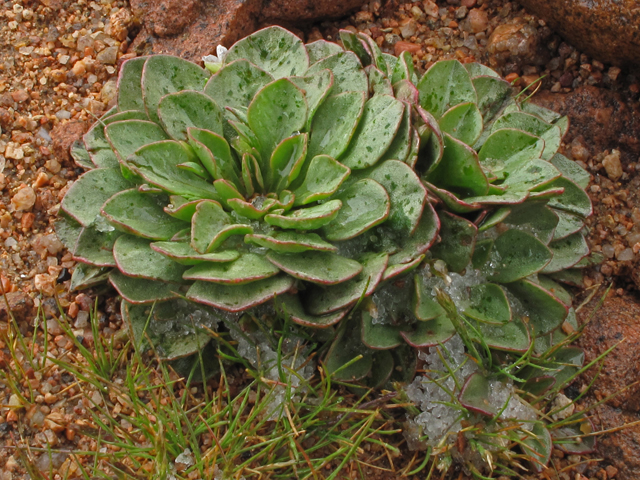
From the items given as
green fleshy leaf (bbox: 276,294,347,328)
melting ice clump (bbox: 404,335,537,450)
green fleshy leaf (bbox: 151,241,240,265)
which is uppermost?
green fleshy leaf (bbox: 151,241,240,265)

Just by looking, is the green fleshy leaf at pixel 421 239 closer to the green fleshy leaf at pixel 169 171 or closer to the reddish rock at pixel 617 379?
the green fleshy leaf at pixel 169 171

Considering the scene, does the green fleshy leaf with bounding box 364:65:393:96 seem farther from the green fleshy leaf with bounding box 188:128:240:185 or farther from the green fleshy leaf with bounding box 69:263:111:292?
the green fleshy leaf with bounding box 69:263:111:292

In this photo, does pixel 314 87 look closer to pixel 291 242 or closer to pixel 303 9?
pixel 291 242

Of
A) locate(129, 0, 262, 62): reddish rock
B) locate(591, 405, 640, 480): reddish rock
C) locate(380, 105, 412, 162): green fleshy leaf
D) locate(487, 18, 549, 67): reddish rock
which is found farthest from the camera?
locate(487, 18, 549, 67): reddish rock

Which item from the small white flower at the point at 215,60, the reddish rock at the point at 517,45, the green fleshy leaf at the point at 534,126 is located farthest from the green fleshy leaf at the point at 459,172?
the reddish rock at the point at 517,45

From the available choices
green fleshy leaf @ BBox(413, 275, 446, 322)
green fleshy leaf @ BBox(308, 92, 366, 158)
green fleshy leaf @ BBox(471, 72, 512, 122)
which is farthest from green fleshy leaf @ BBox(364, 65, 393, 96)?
green fleshy leaf @ BBox(413, 275, 446, 322)

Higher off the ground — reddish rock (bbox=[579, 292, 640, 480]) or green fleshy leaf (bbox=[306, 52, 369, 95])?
green fleshy leaf (bbox=[306, 52, 369, 95])

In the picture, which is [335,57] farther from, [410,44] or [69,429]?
[69,429]
